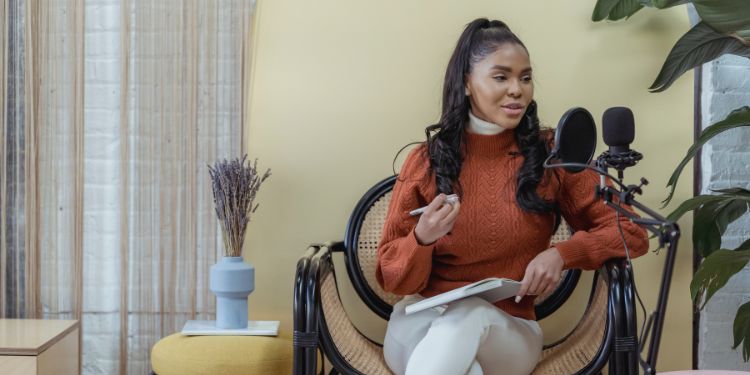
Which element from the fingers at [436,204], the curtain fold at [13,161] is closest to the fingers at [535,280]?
the fingers at [436,204]

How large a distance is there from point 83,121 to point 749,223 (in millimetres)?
2021

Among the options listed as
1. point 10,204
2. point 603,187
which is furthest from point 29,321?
point 603,187

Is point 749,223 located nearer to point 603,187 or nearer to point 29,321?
point 603,187

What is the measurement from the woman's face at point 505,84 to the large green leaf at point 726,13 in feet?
1.32

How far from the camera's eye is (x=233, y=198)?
216 centimetres

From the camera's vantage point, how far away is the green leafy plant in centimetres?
178

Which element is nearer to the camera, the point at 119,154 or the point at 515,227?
the point at 515,227

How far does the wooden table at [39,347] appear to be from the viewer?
1.96m

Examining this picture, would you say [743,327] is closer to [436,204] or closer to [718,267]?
[718,267]

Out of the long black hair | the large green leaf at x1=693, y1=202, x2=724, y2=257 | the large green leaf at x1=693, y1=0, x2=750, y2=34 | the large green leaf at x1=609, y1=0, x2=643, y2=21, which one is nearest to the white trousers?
the long black hair

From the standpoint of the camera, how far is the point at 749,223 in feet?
7.63

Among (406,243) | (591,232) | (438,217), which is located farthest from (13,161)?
(591,232)

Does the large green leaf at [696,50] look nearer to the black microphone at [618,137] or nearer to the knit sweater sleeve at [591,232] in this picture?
the knit sweater sleeve at [591,232]

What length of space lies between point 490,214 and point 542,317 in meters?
0.49
